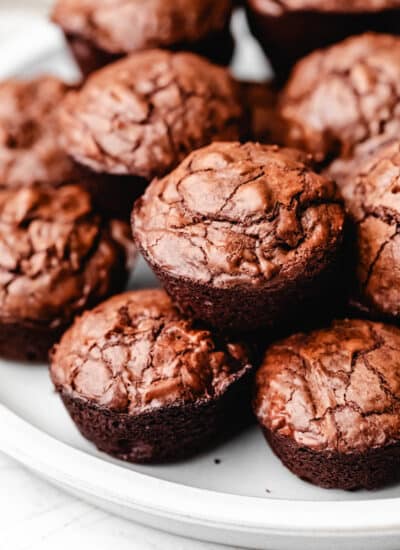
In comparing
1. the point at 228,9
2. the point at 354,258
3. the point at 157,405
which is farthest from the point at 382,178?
the point at 228,9

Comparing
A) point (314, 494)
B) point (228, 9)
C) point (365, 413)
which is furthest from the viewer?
point (228, 9)

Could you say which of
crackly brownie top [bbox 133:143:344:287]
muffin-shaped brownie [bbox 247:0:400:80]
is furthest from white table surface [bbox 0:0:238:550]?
muffin-shaped brownie [bbox 247:0:400:80]

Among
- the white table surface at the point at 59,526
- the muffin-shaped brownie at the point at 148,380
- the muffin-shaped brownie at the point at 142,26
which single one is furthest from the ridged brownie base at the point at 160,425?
the muffin-shaped brownie at the point at 142,26

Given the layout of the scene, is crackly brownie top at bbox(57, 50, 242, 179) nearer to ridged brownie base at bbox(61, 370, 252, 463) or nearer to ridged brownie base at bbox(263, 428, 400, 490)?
ridged brownie base at bbox(61, 370, 252, 463)

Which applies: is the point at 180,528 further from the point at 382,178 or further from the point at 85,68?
the point at 85,68

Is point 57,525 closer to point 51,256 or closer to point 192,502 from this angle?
point 192,502

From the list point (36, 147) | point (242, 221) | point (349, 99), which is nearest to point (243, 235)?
point (242, 221)
